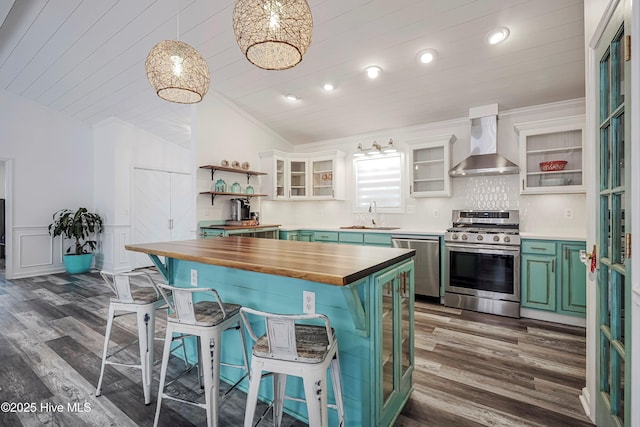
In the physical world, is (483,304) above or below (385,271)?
below

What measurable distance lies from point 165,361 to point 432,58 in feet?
11.3

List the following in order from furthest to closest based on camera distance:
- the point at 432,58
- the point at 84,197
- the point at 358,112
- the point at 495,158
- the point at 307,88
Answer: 1. the point at 84,197
2. the point at 358,112
3. the point at 307,88
4. the point at 495,158
5. the point at 432,58

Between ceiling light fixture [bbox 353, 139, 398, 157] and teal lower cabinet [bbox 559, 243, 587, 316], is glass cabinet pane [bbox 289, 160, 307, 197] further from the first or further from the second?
teal lower cabinet [bbox 559, 243, 587, 316]

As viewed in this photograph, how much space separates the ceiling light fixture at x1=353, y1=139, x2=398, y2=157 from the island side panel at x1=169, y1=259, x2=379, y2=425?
338 cm

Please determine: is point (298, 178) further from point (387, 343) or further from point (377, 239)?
point (387, 343)

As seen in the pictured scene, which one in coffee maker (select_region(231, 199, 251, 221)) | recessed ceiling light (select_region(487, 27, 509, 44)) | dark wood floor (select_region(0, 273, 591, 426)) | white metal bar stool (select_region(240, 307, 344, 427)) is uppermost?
recessed ceiling light (select_region(487, 27, 509, 44))

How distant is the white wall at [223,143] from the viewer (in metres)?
4.23

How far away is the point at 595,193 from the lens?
165 cm

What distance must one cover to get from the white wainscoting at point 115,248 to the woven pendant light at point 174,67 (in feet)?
14.9

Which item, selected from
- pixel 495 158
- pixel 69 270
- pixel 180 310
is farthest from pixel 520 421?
pixel 69 270

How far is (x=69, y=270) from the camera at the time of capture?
17.9ft

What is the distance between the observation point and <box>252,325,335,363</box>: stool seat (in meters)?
1.26

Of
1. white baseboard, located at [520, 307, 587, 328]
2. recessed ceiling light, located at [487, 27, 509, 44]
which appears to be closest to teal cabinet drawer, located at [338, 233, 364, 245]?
white baseboard, located at [520, 307, 587, 328]

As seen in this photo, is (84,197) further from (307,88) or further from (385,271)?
(385,271)
